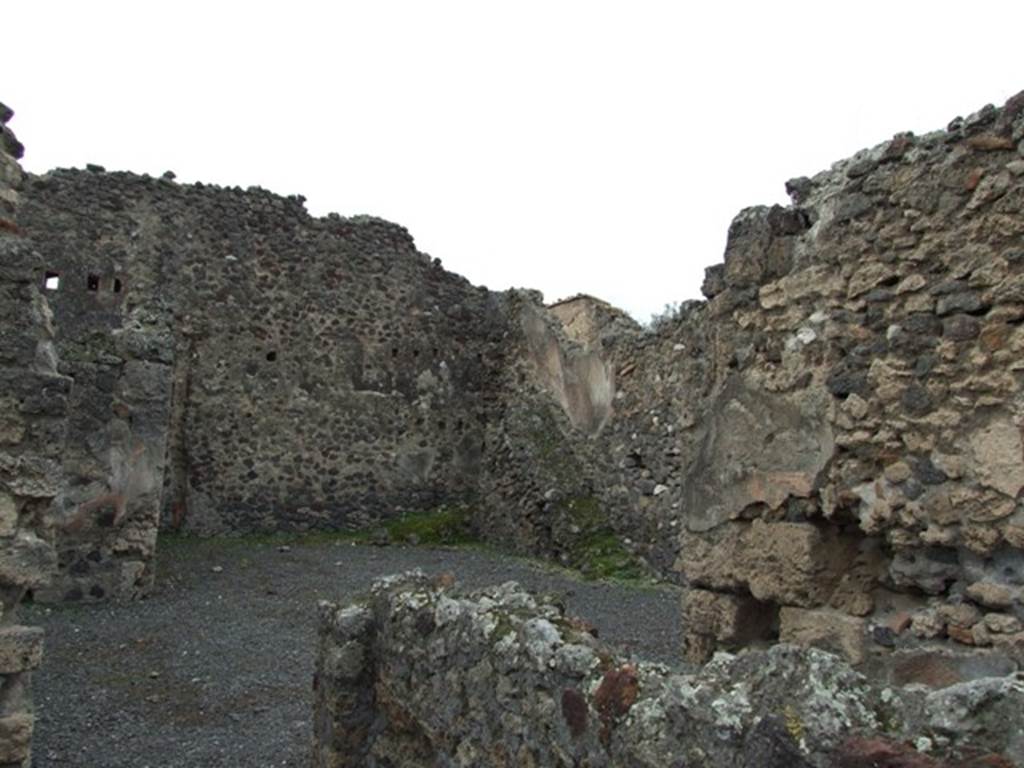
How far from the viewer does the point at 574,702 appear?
100 inches

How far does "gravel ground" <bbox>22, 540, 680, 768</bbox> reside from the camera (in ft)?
16.1

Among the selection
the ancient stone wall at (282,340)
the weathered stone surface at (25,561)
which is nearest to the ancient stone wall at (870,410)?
the weathered stone surface at (25,561)

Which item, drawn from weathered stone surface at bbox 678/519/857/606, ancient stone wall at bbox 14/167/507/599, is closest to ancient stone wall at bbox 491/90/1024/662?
weathered stone surface at bbox 678/519/857/606

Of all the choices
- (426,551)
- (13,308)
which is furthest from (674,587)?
(13,308)

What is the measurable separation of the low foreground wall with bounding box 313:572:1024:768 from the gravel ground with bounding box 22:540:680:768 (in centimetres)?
92

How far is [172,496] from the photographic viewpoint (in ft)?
41.1

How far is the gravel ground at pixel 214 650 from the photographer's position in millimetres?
4916

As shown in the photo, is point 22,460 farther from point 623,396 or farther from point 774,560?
point 623,396

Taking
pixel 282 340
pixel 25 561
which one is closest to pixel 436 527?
pixel 282 340

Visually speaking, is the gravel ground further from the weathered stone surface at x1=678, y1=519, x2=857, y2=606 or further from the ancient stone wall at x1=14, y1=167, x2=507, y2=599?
the ancient stone wall at x1=14, y1=167, x2=507, y2=599

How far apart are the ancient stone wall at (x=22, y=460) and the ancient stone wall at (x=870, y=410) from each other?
3097 millimetres

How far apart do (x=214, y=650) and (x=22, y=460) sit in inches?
129

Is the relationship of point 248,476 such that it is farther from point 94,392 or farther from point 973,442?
point 973,442

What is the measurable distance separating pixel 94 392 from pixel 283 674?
150 inches
